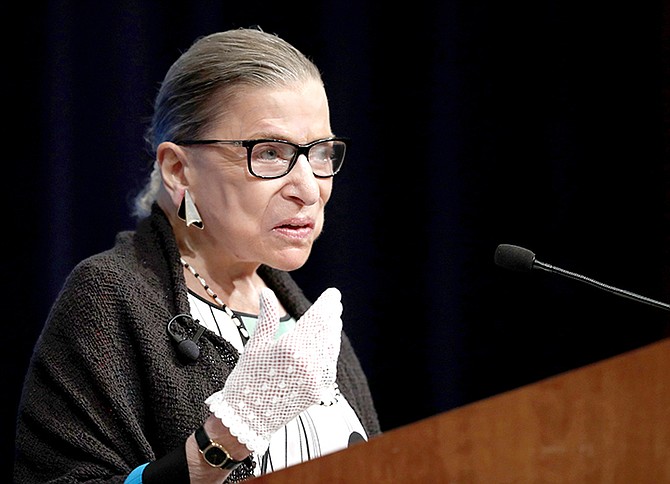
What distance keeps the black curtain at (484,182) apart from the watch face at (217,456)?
1.11 metres

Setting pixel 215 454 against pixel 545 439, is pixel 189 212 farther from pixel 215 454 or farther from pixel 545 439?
pixel 545 439

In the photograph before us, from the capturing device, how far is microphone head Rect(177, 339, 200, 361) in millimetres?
1320

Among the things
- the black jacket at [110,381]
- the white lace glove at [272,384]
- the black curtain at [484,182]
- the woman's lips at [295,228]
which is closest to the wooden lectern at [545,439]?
the white lace glove at [272,384]

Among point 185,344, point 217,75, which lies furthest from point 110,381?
point 217,75

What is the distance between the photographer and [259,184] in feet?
4.63

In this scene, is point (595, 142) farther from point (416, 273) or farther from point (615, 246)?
point (416, 273)

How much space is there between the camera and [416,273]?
2326mm

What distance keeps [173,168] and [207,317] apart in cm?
23

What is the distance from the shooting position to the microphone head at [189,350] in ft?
4.33

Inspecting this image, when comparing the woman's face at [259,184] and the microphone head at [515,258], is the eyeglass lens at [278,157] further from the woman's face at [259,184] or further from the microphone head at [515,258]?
the microphone head at [515,258]

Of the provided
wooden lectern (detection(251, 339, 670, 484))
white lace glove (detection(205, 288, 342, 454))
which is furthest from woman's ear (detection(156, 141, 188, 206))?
wooden lectern (detection(251, 339, 670, 484))

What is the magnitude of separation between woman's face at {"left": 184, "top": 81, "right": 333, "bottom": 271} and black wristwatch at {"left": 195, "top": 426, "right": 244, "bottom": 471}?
0.37 metres

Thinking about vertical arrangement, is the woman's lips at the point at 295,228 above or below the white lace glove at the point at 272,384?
above

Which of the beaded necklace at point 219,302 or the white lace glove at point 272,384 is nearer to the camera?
the white lace glove at point 272,384
